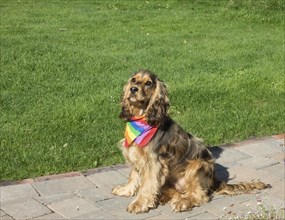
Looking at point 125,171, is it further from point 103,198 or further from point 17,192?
point 17,192

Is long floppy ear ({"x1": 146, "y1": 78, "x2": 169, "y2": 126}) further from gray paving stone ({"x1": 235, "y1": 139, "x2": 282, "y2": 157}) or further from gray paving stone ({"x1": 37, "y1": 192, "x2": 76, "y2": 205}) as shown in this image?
gray paving stone ({"x1": 235, "y1": 139, "x2": 282, "y2": 157})

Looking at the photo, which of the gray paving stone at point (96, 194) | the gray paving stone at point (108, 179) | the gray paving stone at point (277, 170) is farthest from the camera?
the gray paving stone at point (277, 170)

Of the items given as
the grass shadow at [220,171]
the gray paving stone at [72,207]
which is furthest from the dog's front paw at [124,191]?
the grass shadow at [220,171]

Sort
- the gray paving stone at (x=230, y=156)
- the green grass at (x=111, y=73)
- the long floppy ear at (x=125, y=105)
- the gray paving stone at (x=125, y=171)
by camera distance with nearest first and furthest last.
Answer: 1. the long floppy ear at (x=125, y=105)
2. the gray paving stone at (x=125, y=171)
3. the gray paving stone at (x=230, y=156)
4. the green grass at (x=111, y=73)

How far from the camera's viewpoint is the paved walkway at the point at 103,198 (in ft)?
16.6

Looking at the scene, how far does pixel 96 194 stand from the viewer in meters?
5.51

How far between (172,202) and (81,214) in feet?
2.95

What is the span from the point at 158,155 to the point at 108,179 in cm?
96

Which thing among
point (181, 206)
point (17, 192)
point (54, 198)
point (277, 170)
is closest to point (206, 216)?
point (181, 206)

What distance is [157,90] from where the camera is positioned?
5.13m

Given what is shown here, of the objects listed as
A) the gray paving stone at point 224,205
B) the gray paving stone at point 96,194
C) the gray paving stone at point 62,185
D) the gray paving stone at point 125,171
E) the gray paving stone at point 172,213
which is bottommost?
the gray paving stone at point 224,205

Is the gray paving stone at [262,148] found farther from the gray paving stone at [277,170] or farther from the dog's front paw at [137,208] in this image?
the dog's front paw at [137,208]

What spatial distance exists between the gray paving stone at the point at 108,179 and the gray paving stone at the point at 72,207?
48cm

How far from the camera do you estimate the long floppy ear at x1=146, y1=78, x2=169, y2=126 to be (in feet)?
16.8
